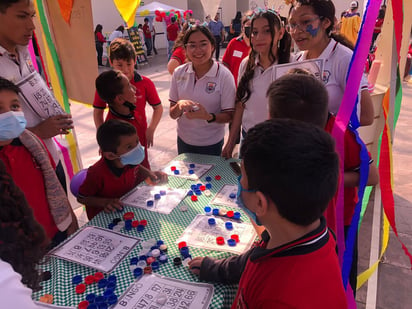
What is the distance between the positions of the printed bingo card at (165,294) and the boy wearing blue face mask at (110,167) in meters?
0.66

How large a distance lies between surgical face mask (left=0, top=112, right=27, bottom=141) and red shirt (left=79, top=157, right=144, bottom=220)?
1.71ft

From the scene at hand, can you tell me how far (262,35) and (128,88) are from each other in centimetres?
106

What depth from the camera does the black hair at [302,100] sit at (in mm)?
1276

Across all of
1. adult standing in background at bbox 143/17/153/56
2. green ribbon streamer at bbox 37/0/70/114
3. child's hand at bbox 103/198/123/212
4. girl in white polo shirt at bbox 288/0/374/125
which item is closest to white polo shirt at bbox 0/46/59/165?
child's hand at bbox 103/198/123/212

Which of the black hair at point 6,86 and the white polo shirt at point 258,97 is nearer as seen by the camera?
the black hair at point 6,86

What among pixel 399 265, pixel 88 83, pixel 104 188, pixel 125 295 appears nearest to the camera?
pixel 125 295

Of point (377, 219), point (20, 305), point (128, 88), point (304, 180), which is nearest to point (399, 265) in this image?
point (377, 219)

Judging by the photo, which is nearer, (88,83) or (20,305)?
(20,305)

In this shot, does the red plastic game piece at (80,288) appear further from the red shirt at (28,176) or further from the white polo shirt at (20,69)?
the white polo shirt at (20,69)

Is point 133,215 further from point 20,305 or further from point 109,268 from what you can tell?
point 20,305

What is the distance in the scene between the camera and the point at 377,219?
10.1ft

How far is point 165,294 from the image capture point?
1.21m

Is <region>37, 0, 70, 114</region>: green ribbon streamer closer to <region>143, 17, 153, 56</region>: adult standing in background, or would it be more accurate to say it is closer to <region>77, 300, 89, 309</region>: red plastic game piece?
<region>77, 300, 89, 309</region>: red plastic game piece

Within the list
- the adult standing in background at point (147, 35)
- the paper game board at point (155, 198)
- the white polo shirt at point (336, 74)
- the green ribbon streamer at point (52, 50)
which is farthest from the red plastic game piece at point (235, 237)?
the adult standing in background at point (147, 35)
